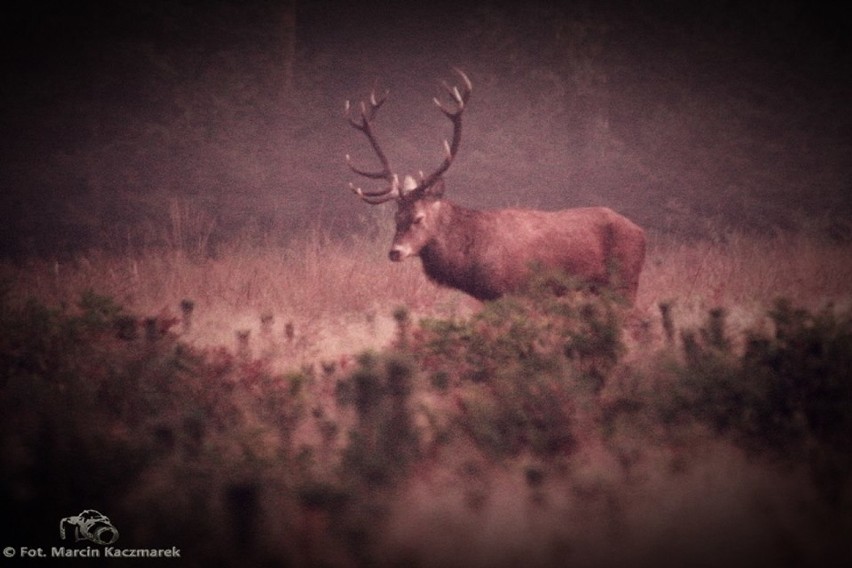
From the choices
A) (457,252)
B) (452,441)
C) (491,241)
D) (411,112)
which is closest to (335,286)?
(457,252)

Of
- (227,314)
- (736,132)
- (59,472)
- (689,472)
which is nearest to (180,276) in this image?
(227,314)

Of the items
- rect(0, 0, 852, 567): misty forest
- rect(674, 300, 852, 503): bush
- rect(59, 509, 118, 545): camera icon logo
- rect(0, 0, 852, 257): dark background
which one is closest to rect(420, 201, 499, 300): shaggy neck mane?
rect(0, 0, 852, 567): misty forest

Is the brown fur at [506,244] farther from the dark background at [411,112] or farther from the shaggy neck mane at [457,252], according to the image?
the dark background at [411,112]

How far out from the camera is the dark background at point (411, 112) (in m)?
10.4

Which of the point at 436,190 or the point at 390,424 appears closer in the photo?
the point at 390,424

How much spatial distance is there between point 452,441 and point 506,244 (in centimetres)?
338

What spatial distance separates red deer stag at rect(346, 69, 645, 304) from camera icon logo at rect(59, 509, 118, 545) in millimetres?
3925

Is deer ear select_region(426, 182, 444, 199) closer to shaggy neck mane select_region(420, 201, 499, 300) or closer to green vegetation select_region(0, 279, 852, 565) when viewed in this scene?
shaggy neck mane select_region(420, 201, 499, 300)

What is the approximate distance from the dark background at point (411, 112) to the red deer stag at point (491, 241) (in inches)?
188

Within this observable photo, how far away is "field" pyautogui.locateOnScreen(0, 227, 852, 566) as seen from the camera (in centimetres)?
272

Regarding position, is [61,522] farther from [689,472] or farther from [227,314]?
[227,314]

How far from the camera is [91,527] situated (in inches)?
116

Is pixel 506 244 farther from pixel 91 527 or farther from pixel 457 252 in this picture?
pixel 91 527

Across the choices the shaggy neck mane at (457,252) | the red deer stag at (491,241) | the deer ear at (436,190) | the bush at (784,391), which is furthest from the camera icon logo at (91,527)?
the deer ear at (436,190)
